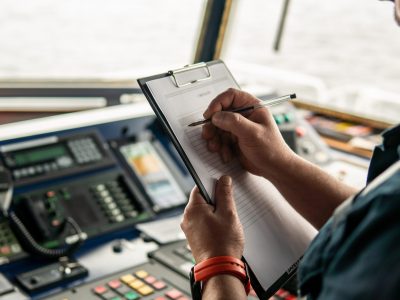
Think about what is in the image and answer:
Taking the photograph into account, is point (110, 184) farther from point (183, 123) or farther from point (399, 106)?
point (399, 106)

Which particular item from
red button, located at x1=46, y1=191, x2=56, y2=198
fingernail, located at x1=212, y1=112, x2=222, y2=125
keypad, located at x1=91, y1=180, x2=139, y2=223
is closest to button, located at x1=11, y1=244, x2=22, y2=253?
red button, located at x1=46, y1=191, x2=56, y2=198

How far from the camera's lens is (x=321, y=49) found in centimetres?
405

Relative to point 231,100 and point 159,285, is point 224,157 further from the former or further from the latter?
point 159,285

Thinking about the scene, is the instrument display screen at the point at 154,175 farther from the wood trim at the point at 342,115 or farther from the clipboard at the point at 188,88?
the wood trim at the point at 342,115

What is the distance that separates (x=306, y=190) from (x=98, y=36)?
6.72 feet

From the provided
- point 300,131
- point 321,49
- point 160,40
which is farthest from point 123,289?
point 321,49

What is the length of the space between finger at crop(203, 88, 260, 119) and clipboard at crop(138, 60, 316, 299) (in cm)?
6

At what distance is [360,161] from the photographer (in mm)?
2289

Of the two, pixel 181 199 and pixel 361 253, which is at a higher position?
pixel 361 253

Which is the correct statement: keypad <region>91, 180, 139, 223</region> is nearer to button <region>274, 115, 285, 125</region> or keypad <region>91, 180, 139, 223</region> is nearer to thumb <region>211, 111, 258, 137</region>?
thumb <region>211, 111, 258, 137</region>

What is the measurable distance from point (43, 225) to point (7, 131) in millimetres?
301

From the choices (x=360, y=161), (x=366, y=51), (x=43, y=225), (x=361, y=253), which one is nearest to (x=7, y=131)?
(x=43, y=225)

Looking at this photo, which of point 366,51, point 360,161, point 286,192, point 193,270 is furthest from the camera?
point 366,51

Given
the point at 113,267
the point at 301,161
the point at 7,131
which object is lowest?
the point at 113,267
